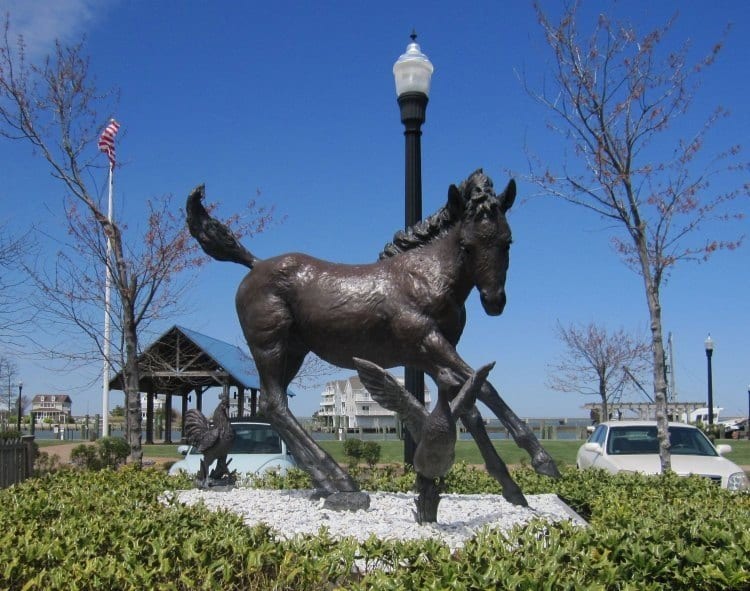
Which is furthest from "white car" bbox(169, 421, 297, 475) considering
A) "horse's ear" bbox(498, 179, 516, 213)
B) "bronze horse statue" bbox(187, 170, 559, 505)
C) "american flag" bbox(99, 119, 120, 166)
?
"american flag" bbox(99, 119, 120, 166)

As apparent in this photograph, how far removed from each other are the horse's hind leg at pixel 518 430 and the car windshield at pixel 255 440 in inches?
250

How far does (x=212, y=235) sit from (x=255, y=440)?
5.85 meters

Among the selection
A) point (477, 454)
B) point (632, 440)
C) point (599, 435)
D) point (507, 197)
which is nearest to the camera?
point (507, 197)

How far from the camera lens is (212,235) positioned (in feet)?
20.5

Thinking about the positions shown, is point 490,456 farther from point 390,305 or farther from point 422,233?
point 422,233

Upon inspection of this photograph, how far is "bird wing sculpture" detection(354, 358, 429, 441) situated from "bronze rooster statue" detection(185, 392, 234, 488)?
2722 mm

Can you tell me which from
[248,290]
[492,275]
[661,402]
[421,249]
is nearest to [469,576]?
[492,275]

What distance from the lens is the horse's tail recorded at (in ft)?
20.3

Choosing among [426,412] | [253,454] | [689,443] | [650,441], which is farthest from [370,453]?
[426,412]

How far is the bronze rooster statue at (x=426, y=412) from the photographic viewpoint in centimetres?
458

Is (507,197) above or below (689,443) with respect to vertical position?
above

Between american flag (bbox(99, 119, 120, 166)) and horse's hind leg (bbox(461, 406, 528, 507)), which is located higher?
american flag (bbox(99, 119, 120, 166))

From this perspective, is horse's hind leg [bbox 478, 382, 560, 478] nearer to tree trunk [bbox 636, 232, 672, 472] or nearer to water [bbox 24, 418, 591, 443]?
tree trunk [bbox 636, 232, 672, 472]

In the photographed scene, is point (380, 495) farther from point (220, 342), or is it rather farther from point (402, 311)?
point (220, 342)
